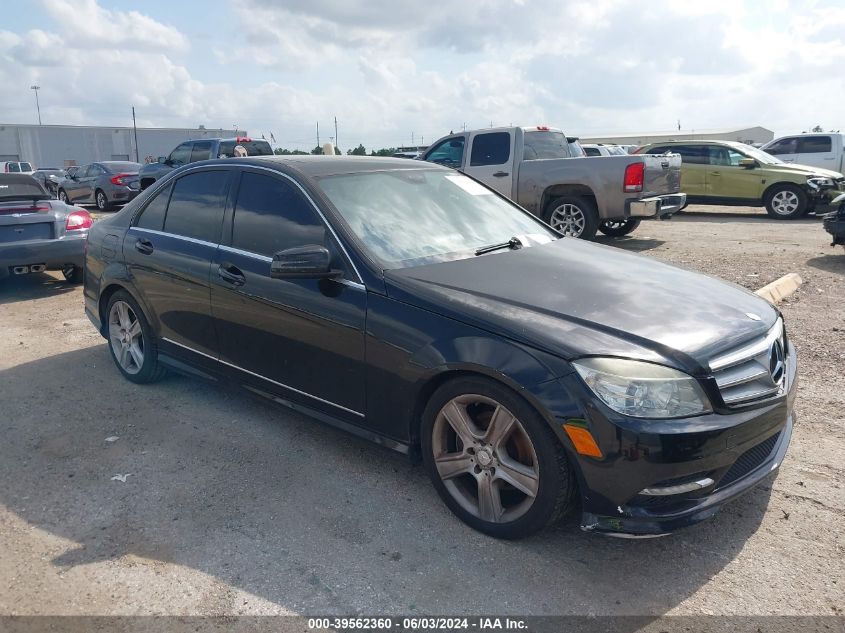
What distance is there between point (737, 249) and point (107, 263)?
8.79m

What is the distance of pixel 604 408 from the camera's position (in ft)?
8.96

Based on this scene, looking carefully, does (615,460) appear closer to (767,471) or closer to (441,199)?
(767,471)

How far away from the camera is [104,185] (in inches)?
762

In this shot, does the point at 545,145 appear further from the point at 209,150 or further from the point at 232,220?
the point at 209,150

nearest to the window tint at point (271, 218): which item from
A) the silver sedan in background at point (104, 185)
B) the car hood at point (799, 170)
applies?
the car hood at point (799, 170)

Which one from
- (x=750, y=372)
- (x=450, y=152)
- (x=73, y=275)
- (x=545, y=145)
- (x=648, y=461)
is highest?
(x=545, y=145)

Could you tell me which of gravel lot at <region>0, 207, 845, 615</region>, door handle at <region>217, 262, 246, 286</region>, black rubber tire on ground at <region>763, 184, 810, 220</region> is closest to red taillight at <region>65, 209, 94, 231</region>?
gravel lot at <region>0, 207, 845, 615</region>

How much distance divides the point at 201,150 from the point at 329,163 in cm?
1375

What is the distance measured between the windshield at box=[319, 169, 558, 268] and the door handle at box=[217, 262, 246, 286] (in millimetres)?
736

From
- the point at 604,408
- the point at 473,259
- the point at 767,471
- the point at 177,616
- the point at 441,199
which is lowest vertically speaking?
the point at 177,616

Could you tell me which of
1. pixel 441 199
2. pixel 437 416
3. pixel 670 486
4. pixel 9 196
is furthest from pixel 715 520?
pixel 9 196

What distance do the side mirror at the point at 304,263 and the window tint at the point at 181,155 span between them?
14.9 m

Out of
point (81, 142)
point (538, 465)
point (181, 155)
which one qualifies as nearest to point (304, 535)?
point (538, 465)

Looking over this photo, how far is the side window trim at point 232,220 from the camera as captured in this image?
359cm
